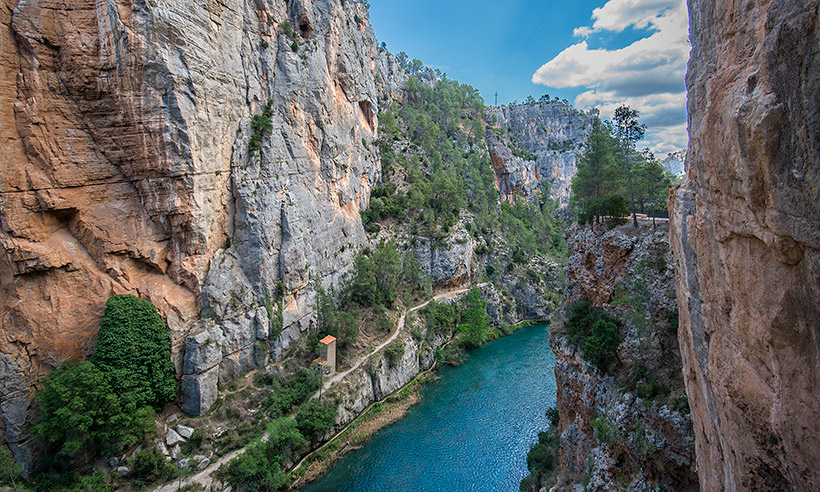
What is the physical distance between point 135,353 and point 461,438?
20.3m

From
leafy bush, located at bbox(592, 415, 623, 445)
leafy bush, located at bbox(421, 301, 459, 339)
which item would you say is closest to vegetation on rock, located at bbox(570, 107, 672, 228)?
leafy bush, located at bbox(592, 415, 623, 445)

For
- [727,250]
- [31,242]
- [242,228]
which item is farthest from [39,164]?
[727,250]

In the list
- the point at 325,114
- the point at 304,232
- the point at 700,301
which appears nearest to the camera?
the point at 700,301

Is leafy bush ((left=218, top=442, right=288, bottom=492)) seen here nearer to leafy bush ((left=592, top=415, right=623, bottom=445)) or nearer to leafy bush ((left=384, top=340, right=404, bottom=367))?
leafy bush ((left=384, top=340, right=404, bottom=367))

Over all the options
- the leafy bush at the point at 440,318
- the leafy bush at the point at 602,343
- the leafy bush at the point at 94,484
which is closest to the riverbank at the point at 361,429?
the leafy bush at the point at 440,318

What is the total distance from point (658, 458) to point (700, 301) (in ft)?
26.2

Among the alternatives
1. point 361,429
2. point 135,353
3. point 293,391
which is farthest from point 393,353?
point 135,353

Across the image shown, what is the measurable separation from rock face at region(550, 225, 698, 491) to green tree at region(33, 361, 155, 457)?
21.3m

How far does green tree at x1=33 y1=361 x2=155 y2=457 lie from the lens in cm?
1881

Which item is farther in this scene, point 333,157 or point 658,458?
point 333,157

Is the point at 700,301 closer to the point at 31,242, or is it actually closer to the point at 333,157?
the point at 31,242

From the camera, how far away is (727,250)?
654 centimetres

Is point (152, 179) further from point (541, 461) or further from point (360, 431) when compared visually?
point (541, 461)

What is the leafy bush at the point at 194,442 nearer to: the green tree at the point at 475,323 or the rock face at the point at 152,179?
the rock face at the point at 152,179
